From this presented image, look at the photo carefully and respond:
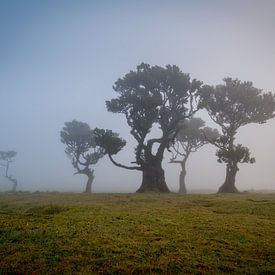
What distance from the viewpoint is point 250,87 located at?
53.4 meters

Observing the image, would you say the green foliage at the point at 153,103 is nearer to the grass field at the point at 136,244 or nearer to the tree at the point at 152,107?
the tree at the point at 152,107

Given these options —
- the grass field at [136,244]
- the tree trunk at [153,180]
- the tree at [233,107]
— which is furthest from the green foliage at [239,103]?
the grass field at [136,244]

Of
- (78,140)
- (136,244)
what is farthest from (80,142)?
(136,244)

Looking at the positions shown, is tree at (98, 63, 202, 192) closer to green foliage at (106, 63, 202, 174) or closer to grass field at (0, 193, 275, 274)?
green foliage at (106, 63, 202, 174)

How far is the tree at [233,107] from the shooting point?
5047 centimetres

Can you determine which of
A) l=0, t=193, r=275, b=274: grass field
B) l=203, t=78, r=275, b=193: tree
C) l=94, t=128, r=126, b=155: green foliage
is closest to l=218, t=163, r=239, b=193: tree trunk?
l=203, t=78, r=275, b=193: tree

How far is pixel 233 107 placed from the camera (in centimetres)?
5275

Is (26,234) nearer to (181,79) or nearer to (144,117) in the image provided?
(144,117)

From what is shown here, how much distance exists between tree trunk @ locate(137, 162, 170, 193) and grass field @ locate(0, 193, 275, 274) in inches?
1104

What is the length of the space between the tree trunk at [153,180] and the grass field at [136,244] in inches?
1104

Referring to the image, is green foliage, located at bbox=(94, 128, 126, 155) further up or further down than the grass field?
further up

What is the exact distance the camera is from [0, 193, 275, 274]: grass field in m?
10.9

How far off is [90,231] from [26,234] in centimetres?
311

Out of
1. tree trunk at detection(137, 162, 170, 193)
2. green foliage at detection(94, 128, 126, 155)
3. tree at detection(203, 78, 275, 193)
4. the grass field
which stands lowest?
the grass field
